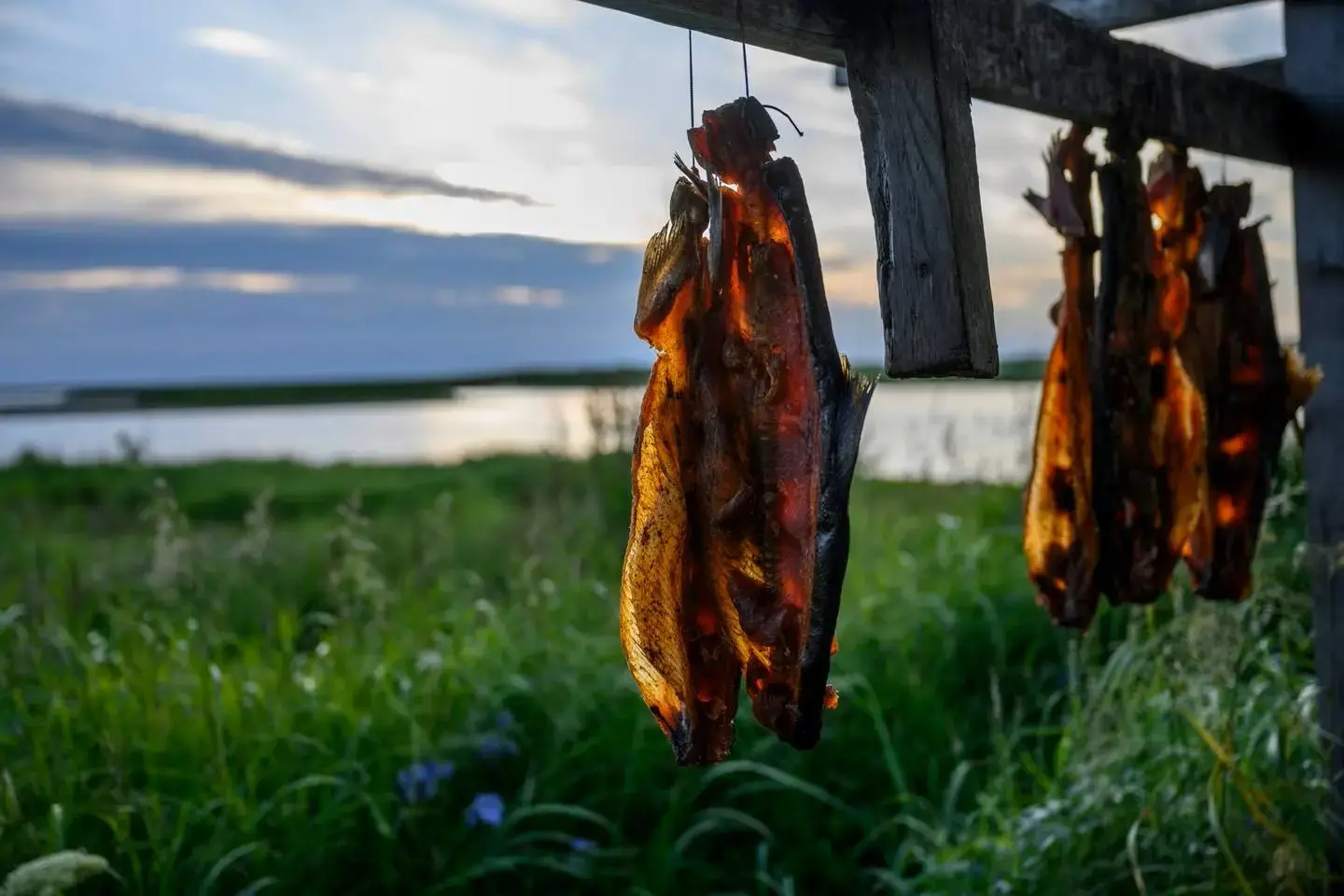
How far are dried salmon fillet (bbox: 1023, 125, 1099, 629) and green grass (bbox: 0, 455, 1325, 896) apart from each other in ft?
2.61

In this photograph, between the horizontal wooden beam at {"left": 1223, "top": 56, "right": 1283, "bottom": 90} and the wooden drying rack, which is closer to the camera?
the wooden drying rack

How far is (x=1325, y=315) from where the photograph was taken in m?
2.94

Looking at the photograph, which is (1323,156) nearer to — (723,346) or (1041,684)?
(723,346)

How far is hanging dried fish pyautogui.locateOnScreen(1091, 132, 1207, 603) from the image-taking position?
229cm

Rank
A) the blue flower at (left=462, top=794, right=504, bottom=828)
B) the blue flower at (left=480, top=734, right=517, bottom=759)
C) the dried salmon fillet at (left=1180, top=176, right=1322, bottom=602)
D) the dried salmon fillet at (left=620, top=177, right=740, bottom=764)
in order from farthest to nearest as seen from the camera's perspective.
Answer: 1. the blue flower at (left=480, top=734, right=517, bottom=759)
2. the blue flower at (left=462, top=794, right=504, bottom=828)
3. the dried salmon fillet at (left=1180, top=176, right=1322, bottom=602)
4. the dried salmon fillet at (left=620, top=177, right=740, bottom=764)

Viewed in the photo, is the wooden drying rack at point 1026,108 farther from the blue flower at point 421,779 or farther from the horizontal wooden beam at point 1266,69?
the blue flower at point 421,779

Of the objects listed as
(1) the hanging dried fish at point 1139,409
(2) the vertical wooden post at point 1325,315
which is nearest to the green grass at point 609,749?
(2) the vertical wooden post at point 1325,315

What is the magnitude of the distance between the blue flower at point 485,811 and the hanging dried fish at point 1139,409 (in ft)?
6.08

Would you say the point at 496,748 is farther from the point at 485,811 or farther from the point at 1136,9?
the point at 1136,9

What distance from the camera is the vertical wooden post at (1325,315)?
113 inches

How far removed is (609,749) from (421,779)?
66 cm

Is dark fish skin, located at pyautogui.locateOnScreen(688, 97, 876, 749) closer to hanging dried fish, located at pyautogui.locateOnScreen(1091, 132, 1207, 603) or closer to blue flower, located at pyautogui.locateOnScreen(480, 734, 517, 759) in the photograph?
hanging dried fish, located at pyautogui.locateOnScreen(1091, 132, 1207, 603)

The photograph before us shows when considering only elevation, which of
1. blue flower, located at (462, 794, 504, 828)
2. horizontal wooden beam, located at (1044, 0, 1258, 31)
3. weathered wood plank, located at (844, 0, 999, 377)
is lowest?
blue flower, located at (462, 794, 504, 828)

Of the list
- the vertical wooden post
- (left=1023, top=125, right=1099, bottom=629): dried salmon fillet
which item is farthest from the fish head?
the vertical wooden post
